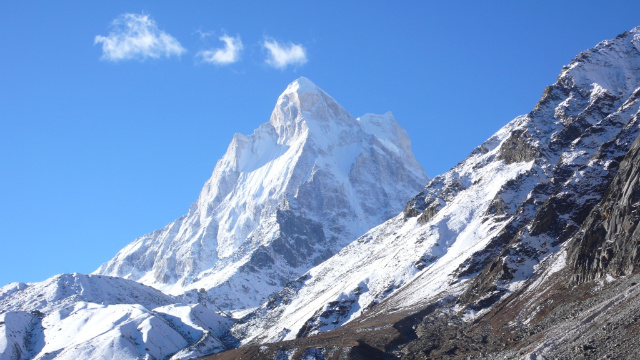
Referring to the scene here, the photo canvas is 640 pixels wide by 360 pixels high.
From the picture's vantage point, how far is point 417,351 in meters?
141

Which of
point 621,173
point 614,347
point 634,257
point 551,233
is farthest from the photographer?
point 551,233

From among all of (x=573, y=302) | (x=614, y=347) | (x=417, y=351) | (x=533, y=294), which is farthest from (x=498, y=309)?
(x=614, y=347)

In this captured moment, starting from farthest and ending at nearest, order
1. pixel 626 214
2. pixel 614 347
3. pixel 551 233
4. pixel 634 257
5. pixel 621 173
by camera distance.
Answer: pixel 551 233 → pixel 621 173 → pixel 626 214 → pixel 634 257 → pixel 614 347

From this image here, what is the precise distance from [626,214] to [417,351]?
48.7 meters

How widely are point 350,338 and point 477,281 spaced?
1470 inches

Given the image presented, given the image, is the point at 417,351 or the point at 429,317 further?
the point at 429,317

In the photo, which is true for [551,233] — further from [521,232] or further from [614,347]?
[614,347]

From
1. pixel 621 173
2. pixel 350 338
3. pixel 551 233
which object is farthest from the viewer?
pixel 551 233

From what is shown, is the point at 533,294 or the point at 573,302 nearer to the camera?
the point at 573,302

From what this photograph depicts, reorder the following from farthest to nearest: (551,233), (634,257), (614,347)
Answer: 1. (551,233)
2. (634,257)
3. (614,347)

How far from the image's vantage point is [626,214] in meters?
126

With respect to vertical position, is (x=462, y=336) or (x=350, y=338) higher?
(x=350, y=338)

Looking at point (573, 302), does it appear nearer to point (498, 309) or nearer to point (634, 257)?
point (634, 257)

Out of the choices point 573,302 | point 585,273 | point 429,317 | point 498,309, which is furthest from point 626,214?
point 429,317
